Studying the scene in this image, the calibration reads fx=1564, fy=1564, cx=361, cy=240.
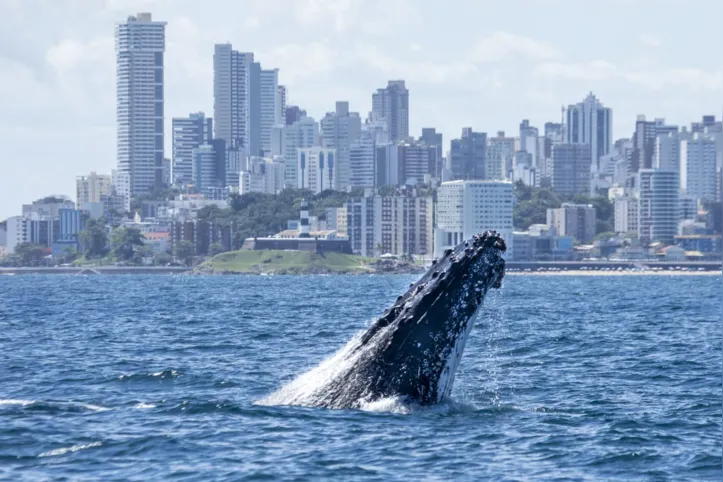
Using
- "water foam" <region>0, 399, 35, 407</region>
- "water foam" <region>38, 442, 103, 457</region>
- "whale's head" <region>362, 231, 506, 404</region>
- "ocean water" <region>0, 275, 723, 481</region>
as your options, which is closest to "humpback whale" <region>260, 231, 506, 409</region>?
"whale's head" <region>362, 231, 506, 404</region>

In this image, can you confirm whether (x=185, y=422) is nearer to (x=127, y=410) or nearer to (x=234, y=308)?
(x=127, y=410)

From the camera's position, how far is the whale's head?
17.8 meters

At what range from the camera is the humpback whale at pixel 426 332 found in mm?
17859

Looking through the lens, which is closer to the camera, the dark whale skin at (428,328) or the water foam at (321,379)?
the dark whale skin at (428,328)

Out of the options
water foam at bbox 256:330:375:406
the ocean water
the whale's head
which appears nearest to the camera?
the ocean water

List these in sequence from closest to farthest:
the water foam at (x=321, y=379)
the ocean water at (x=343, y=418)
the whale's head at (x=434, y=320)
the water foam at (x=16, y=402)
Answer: the ocean water at (x=343, y=418)
the whale's head at (x=434, y=320)
the water foam at (x=321, y=379)
the water foam at (x=16, y=402)

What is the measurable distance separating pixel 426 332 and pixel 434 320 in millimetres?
167

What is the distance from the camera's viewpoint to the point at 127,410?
839 inches

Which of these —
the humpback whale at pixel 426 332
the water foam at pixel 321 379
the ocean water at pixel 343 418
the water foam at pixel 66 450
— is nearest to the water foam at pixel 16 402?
the ocean water at pixel 343 418

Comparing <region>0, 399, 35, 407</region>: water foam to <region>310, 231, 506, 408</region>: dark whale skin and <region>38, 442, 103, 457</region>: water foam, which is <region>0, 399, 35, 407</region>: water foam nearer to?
<region>38, 442, 103, 457</region>: water foam

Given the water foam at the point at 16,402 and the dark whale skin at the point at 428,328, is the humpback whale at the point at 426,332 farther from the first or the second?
the water foam at the point at 16,402

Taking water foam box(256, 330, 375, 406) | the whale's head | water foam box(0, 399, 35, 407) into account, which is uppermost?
the whale's head

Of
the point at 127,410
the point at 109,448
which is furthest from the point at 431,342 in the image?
the point at 127,410

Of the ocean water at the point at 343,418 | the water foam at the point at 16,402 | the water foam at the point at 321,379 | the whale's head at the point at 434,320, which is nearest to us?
the ocean water at the point at 343,418
